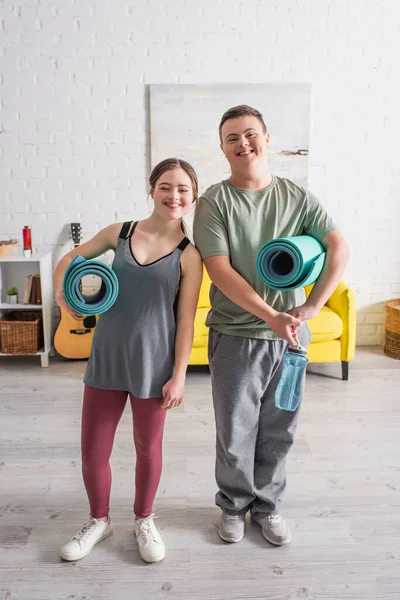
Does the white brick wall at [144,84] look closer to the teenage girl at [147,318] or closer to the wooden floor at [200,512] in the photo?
the wooden floor at [200,512]

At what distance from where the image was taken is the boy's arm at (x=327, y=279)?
170 cm

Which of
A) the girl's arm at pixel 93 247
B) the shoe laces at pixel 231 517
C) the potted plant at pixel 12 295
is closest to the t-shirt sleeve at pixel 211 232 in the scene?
the girl's arm at pixel 93 247

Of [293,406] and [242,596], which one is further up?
[293,406]

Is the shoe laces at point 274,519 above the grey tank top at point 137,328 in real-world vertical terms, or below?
below

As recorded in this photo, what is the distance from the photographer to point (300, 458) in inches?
101

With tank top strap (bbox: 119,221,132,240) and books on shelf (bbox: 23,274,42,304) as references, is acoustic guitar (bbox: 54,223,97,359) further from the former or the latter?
tank top strap (bbox: 119,221,132,240)

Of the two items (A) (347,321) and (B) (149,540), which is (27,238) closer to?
(A) (347,321)

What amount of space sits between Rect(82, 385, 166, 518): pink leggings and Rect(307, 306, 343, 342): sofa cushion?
6.02 ft

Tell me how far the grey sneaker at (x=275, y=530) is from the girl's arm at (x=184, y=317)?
57cm

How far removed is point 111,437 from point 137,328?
1.25 ft

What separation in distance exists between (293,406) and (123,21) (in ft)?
9.71

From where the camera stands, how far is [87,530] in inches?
74.9

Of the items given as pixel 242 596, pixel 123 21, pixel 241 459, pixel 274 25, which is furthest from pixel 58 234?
pixel 242 596

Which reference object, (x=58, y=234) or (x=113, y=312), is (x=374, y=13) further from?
(x=113, y=312)
